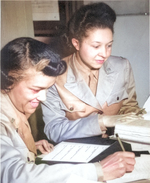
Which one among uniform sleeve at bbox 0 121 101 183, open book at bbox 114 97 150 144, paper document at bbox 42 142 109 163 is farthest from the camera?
open book at bbox 114 97 150 144

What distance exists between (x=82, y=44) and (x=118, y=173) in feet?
1.57

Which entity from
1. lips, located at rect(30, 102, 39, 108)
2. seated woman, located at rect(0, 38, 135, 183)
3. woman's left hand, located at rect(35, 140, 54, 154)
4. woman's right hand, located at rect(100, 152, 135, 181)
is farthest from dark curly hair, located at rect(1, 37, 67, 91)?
woman's right hand, located at rect(100, 152, 135, 181)

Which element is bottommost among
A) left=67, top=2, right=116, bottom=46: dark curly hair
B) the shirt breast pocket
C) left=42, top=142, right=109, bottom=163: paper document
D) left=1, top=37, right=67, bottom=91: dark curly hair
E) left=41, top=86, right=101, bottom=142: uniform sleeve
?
left=42, top=142, right=109, bottom=163: paper document

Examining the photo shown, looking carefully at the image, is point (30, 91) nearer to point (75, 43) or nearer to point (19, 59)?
point (19, 59)

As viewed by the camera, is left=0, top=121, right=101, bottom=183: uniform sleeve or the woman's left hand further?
the woman's left hand

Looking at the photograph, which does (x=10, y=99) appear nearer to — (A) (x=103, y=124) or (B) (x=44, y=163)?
(B) (x=44, y=163)

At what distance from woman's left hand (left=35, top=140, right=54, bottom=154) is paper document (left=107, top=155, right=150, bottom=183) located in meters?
0.25

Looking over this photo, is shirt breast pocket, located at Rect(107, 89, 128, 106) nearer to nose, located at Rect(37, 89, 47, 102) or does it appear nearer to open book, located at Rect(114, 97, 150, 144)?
open book, located at Rect(114, 97, 150, 144)

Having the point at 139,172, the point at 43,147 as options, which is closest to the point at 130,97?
the point at 139,172

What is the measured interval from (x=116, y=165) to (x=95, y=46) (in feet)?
1.42

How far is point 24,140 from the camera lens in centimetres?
76

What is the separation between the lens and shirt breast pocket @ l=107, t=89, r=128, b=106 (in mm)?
924

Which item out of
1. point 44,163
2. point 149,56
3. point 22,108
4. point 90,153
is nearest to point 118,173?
point 90,153

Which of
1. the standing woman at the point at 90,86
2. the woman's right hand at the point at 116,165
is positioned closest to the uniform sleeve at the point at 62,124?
the standing woman at the point at 90,86
